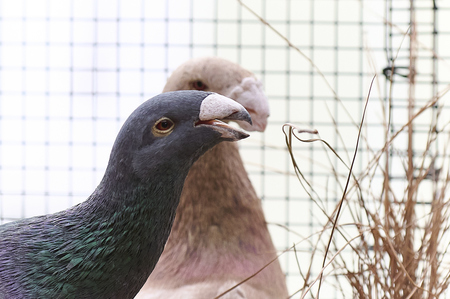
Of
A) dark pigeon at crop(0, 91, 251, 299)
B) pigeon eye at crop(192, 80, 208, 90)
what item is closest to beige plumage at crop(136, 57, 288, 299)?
pigeon eye at crop(192, 80, 208, 90)

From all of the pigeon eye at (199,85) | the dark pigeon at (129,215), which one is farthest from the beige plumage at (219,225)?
the dark pigeon at (129,215)

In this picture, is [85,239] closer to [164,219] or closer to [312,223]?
[164,219]

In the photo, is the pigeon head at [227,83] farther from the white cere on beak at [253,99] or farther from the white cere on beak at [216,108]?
the white cere on beak at [216,108]

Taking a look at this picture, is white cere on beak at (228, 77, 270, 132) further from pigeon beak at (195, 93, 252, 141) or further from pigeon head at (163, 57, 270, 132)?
pigeon beak at (195, 93, 252, 141)

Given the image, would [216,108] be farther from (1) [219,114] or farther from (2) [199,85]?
(2) [199,85]

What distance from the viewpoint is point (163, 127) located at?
0.51 meters

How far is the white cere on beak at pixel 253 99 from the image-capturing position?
32.7 inches

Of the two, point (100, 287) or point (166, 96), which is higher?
point (166, 96)

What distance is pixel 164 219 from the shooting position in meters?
0.52

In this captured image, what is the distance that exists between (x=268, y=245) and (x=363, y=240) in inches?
7.7

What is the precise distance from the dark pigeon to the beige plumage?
308mm

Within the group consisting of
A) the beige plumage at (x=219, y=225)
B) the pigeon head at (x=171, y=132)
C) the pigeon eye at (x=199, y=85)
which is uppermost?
the pigeon eye at (x=199, y=85)

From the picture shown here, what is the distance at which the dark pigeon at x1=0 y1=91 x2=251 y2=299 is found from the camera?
500 mm

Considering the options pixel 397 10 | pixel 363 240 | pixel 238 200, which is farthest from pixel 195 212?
pixel 397 10
